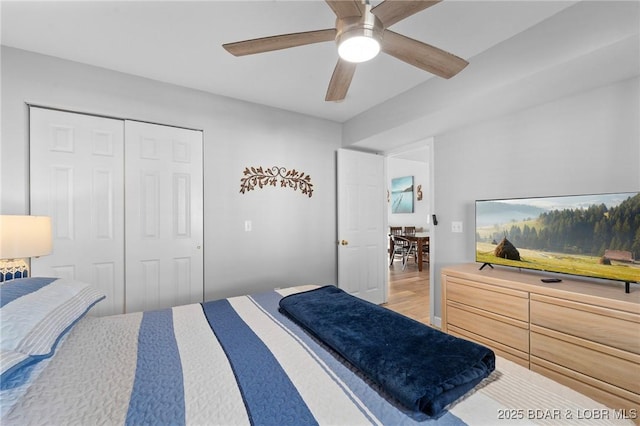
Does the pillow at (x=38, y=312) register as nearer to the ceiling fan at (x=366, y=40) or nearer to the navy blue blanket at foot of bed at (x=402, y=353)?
the navy blue blanket at foot of bed at (x=402, y=353)

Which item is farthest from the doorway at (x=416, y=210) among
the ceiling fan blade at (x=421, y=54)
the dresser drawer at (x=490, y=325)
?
the ceiling fan blade at (x=421, y=54)

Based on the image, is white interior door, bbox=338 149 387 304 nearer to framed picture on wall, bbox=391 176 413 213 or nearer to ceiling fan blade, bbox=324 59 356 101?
ceiling fan blade, bbox=324 59 356 101

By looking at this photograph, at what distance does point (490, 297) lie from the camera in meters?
2.09

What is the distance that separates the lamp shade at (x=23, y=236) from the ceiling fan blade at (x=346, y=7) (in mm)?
2149

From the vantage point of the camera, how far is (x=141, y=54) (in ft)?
6.93

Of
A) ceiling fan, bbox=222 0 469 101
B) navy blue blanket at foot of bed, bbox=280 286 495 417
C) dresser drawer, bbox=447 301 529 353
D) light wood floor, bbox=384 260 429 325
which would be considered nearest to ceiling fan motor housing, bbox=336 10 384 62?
ceiling fan, bbox=222 0 469 101

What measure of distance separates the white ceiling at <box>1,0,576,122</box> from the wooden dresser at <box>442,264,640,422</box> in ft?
5.62

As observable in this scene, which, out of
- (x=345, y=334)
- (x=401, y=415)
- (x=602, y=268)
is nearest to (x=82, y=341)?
(x=345, y=334)

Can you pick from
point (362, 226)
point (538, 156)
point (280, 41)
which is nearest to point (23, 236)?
point (280, 41)

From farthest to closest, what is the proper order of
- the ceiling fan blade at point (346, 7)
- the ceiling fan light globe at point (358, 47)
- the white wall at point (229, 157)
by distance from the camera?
1. the white wall at point (229, 157)
2. the ceiling fan light globe at point (358, 47)
3. the ceiling fan blade at point (346, 7)

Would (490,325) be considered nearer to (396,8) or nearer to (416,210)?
(396,8)

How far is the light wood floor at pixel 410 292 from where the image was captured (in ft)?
11.2

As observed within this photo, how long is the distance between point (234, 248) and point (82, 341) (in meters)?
1.70

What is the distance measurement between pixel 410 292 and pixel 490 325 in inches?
83.5
